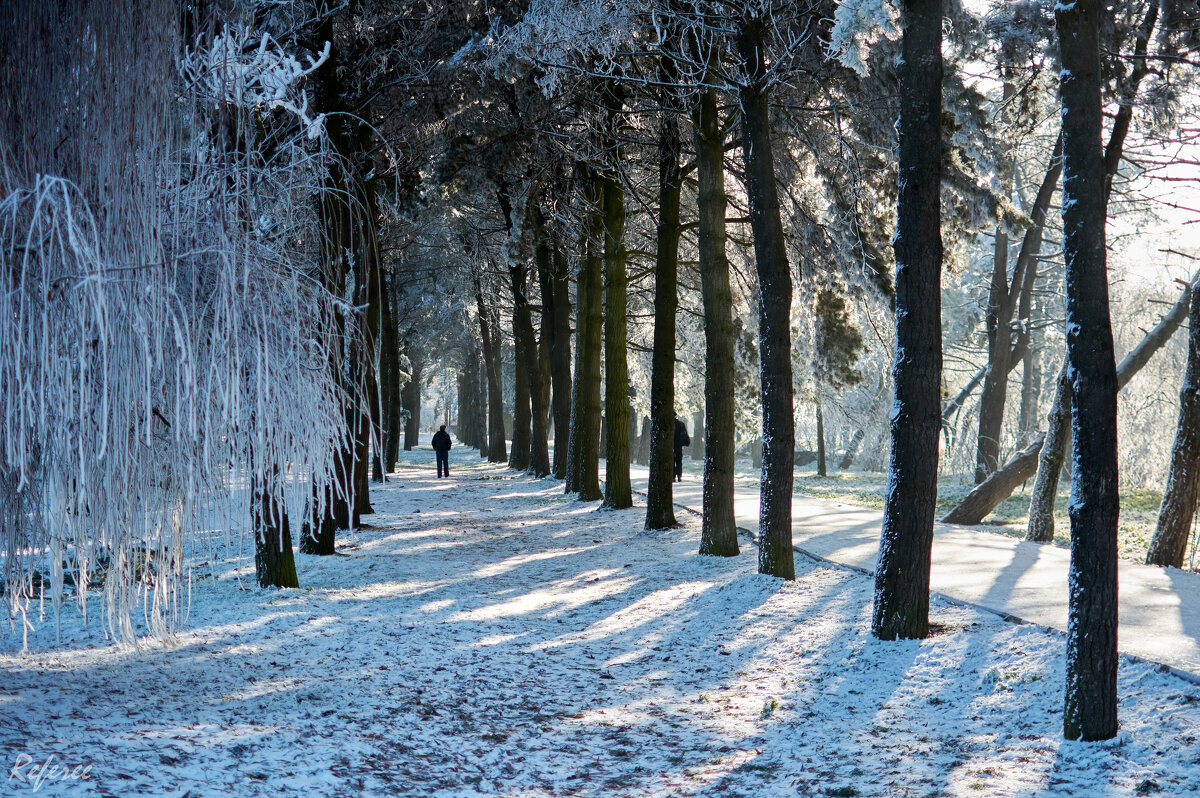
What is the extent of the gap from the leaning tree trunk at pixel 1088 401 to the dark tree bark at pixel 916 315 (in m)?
1.70

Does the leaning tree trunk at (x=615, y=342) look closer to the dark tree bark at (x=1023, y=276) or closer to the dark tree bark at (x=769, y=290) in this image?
the dark tree bark at (x=1023, y=276)

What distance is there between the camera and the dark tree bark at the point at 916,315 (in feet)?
21.8

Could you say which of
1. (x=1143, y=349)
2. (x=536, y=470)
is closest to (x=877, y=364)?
(x=536, y=470)

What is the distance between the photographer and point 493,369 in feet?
92.5

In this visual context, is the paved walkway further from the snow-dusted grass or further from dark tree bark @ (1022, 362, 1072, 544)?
the snow-dusted grass

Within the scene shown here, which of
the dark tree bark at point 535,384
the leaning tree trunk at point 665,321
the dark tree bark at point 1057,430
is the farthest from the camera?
the dark tree bark at point 535,384

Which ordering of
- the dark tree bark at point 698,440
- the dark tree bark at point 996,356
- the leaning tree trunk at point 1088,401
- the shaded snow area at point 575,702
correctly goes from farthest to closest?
the dark tree bark at point 698,440
the dark tree bark at point 996,356
the leaning tree trunk at point 1088,401
the shaded snow area at point 575,702

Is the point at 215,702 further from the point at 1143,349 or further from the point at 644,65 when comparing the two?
the point at 1143,349

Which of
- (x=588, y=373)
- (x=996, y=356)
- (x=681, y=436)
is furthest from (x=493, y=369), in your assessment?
(x=996, y=356)

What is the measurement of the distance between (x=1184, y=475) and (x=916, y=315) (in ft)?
18.0

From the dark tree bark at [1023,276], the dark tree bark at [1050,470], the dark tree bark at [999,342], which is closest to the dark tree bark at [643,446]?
the dark tree bark at [1023,276]

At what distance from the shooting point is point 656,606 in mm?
9250

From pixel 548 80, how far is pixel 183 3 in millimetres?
5678

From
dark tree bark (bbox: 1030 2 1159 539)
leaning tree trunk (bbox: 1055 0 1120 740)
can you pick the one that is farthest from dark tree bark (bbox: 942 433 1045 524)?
leaning tree trunk (bbox: 1055 0 1120 740)
